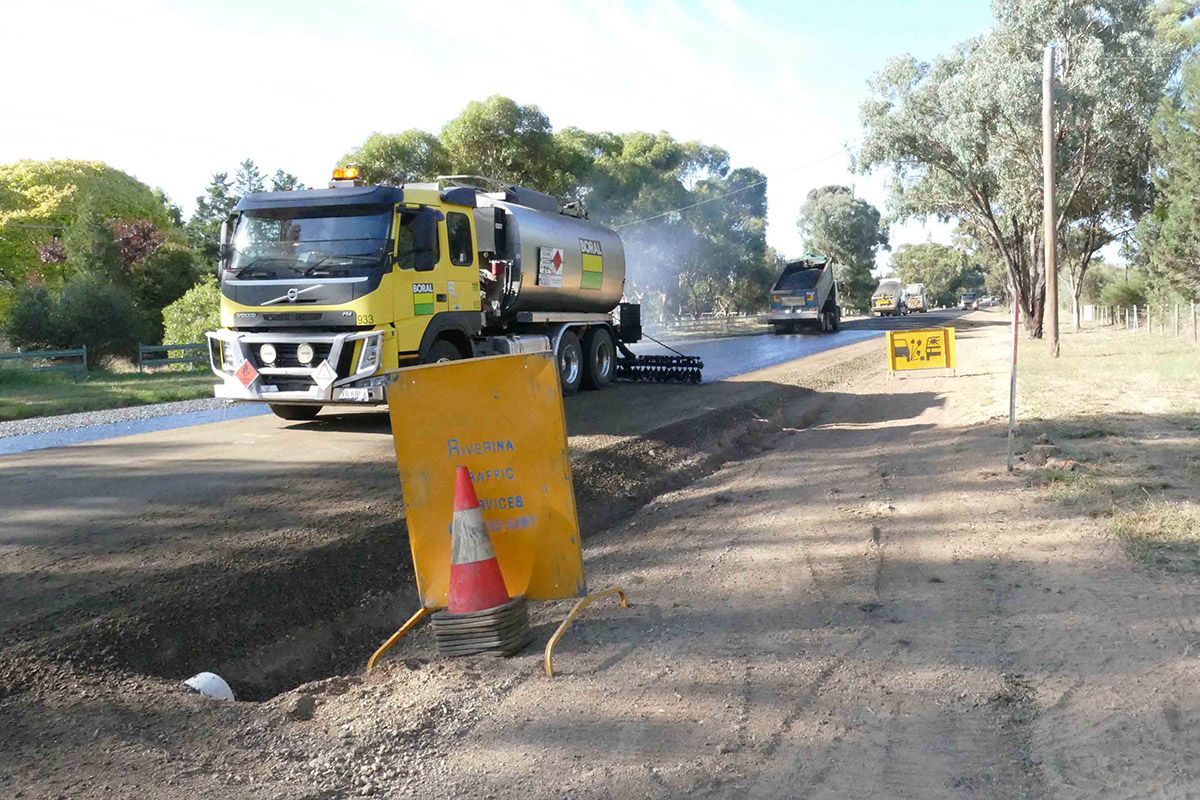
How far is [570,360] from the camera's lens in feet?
55.2

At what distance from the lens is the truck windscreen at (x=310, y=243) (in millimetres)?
11445

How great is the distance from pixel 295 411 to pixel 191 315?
61.7 ft

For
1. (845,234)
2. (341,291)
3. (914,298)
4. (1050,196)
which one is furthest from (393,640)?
(914,298)

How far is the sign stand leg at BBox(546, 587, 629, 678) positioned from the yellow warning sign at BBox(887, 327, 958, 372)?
14.5 m

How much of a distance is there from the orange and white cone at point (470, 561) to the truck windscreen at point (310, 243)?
656 cm

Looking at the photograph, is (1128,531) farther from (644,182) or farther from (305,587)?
(644,182)

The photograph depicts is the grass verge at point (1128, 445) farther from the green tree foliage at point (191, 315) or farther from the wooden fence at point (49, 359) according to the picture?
the green tree foliage at point (191, 315)

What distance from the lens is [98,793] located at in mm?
3764

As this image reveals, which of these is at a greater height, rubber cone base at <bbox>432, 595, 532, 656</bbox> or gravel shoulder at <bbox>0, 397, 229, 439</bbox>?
gravel shoulder at <bbox>0, 397, 229, 439</bbox>

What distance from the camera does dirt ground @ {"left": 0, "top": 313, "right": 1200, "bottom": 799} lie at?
3.89 meters

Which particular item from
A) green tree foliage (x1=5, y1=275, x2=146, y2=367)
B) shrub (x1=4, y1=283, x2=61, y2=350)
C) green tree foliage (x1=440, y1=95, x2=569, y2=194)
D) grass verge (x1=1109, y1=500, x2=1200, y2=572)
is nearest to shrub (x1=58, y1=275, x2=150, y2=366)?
green tree foliage (x1=5, y1=275, x2=146, y2=367)

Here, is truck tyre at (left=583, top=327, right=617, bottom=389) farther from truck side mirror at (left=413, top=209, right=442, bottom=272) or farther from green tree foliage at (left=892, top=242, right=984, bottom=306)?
green tree foliage at (left=892, top=242, right=984, bottom=306)

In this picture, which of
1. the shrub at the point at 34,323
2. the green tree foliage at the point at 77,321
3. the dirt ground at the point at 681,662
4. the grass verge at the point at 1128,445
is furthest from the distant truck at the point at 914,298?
the dirt ground at the point at 681,662

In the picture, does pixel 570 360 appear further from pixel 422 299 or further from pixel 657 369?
pixel 422 299
